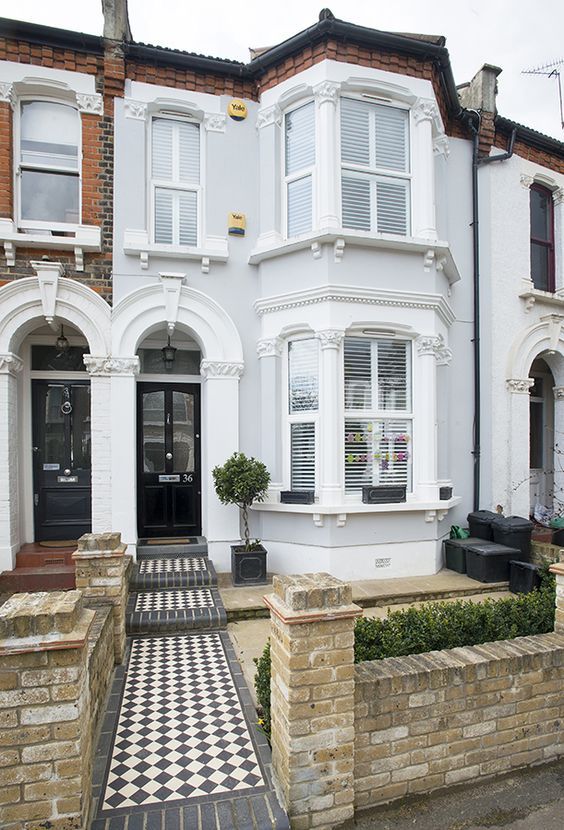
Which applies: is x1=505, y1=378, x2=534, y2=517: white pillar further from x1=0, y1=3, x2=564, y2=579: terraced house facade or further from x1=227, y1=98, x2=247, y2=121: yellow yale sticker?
x1=227, y1=98, x2=247, y2=121: yellow yale sticker

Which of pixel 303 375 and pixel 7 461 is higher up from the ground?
pixel 303 375

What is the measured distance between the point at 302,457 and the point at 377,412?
4.10ft

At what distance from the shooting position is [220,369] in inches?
278

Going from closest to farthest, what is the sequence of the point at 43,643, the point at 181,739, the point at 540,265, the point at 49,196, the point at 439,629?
the point at 43,643 < the point at 181,739 < the point at 439,629 < the point at 49,196 < the point at 540,265

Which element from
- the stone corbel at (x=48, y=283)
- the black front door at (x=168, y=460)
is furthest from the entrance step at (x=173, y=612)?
the stone corbel at (x=48, y=283)

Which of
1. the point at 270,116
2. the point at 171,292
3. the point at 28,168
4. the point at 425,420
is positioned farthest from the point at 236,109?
the point at 425,420

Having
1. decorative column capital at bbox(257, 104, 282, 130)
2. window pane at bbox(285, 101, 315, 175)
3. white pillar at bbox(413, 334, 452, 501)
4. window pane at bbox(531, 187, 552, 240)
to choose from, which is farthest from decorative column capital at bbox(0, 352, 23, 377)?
window pane at bbox(531, 187, 552, 240)

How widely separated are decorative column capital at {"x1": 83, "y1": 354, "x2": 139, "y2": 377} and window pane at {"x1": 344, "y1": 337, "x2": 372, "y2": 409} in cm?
293

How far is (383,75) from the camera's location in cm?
689

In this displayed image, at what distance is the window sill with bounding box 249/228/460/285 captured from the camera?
6617 millimetres

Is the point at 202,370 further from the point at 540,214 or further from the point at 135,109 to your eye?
the point at 540,214

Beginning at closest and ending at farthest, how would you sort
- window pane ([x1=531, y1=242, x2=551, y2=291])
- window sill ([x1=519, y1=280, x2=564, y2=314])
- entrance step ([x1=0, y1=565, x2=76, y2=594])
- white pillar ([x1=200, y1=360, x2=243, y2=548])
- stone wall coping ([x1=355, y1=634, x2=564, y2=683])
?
stone wall coping ([x1=355, y1=634, x2=564, y2=683]) < entrance step ([x1=0, y1=565, x2=76, y2=594]) < white pillar ([x1=200, y1=360, x2=243, y2=548]) < window sill ([x1=519, y1=280, x2=564, y2=314]) < window pane ([x1=531, y1=242, x2=551, y2=291])

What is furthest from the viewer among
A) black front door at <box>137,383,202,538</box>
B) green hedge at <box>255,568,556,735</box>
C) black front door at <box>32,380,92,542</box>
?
black front door at <box>137,383,202,538</box>

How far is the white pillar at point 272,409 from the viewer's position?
706 centimetres
